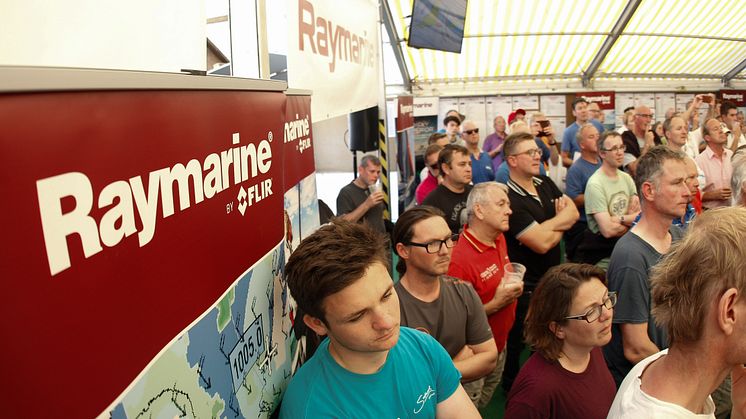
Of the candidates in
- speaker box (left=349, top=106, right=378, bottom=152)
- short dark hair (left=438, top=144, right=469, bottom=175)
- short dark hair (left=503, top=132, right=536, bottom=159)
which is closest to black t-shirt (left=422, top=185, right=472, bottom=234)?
short dark hair (left=438, top=144, right=469, bottom=175)

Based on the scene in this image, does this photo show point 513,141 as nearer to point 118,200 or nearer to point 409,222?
point 409,222

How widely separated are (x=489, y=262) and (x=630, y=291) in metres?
0.76

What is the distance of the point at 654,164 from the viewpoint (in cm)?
270

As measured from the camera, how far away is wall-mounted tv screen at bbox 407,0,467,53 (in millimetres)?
5824

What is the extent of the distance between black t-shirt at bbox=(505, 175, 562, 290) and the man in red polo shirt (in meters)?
0.47

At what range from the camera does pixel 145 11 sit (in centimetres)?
123

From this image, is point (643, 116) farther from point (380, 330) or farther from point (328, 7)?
point (380, 330)

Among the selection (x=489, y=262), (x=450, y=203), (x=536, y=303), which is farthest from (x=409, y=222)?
(x=450, y=203)

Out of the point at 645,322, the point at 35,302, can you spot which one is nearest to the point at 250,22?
the point at 35,302

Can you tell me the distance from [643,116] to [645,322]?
4993 mm

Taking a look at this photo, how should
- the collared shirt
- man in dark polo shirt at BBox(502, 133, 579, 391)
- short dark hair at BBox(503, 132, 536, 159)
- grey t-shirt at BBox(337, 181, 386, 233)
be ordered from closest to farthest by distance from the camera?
man in dark polo shirt at BBox(502, 133, 579, 391) → short dark hair at BBox(503, 132, 536, 159) → grey t-shirt at BBox(337, 181, 386, 233) → the collared shirt

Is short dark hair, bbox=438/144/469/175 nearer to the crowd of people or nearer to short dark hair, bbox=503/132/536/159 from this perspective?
the crowd of people

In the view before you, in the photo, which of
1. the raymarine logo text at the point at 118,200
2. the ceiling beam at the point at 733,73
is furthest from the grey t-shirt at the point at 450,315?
the ceiling beam at the point at 733,73

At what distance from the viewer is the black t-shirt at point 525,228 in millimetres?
3549
